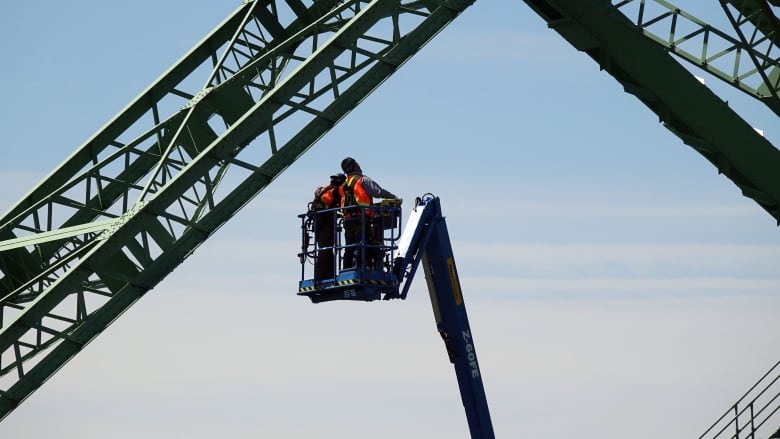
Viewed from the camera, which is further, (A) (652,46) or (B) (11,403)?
(A) (652,46)

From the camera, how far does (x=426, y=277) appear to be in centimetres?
2070

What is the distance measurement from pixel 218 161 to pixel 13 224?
15.3ft

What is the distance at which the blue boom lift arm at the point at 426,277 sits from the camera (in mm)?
19547

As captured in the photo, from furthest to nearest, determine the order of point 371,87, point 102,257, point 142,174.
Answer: point 142,174, point 371,87, point 102,257

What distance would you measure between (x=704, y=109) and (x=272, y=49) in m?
7.26

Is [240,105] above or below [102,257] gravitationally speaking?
above

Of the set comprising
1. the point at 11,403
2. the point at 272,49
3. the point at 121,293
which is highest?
the point at 272,49

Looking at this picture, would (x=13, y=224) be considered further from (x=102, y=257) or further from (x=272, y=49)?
(x=272, y=49)

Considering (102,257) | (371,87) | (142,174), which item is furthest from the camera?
(142,174)

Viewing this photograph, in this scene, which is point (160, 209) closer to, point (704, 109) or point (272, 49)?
point (272, 49)

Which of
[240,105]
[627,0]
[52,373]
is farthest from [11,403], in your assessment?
[627,0]

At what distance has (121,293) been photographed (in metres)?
21.4

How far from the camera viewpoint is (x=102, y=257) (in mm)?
20344

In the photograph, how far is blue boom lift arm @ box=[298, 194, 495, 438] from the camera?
19.5 metres
